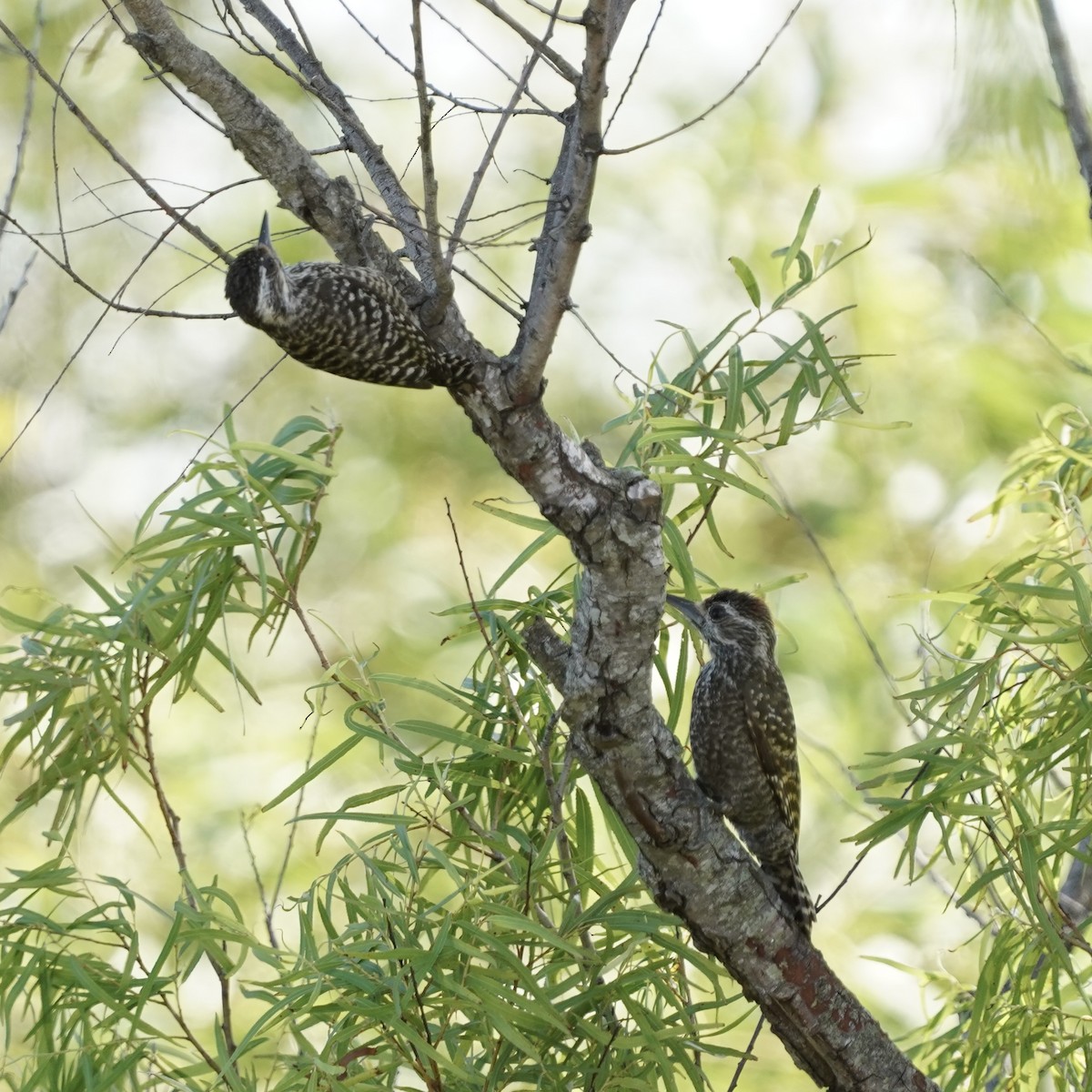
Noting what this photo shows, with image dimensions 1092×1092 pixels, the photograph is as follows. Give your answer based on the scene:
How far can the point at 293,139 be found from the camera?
1.73 metres

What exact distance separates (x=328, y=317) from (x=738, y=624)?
1080 millimetres

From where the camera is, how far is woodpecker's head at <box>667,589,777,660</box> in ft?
9.01

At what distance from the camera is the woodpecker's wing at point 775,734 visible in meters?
2.67

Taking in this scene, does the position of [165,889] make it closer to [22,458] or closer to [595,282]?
[22,458]

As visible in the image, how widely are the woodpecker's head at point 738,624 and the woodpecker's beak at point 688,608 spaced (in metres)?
0.34

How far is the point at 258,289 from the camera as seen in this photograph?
254 centimetres

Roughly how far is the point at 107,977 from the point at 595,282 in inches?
141

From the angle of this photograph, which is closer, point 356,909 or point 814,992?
point 356,909

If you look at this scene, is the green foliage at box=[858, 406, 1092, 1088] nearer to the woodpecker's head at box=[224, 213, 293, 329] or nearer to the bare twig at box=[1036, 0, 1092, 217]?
the bare twig at box=[1036, 0, 1092, 217]

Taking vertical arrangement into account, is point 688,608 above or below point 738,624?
below

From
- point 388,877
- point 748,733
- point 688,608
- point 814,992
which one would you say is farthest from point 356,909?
point 748,733

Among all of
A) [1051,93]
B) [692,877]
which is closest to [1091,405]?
[1051,93]

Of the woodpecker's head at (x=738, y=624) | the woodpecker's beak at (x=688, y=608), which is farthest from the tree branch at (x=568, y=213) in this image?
the woodpecker's head at (x=738, y=624)

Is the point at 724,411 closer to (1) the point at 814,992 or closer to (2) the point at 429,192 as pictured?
(2) the point at 429,192
